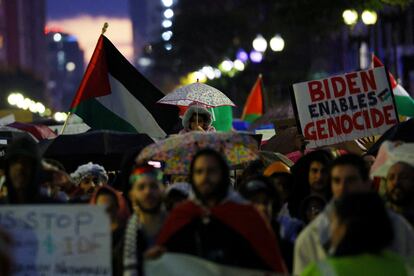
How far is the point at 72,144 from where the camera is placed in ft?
46.7

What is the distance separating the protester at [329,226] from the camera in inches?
278

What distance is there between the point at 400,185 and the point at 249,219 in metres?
1.76

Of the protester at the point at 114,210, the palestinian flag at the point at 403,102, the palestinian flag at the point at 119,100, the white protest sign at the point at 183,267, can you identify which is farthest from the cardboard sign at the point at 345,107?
the white protest sign at the point at 183,267

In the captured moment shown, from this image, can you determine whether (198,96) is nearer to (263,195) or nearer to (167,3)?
(263,195)

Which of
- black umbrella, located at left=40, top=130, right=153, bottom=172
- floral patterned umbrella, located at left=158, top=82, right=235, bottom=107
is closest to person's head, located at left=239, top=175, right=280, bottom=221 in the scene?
black umbrella, located at left=40, top=130, right=153, bottom=172

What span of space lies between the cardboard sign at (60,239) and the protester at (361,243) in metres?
1.47

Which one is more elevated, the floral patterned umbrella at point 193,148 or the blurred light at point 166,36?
the blurred light at point 166,36

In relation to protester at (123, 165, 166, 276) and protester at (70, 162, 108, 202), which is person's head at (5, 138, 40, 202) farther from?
protester at (70, 162, 108, 202)

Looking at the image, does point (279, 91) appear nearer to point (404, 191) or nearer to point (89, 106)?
point (89, 106)

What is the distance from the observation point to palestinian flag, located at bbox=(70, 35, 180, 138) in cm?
1435

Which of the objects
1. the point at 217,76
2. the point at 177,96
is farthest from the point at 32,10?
the point at 177,96

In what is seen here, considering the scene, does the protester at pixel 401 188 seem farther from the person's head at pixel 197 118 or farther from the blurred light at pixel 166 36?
the blurred light at pixel 166 36

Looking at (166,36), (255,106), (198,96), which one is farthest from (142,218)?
(166,36)

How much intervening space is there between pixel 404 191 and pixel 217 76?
2494 inches
